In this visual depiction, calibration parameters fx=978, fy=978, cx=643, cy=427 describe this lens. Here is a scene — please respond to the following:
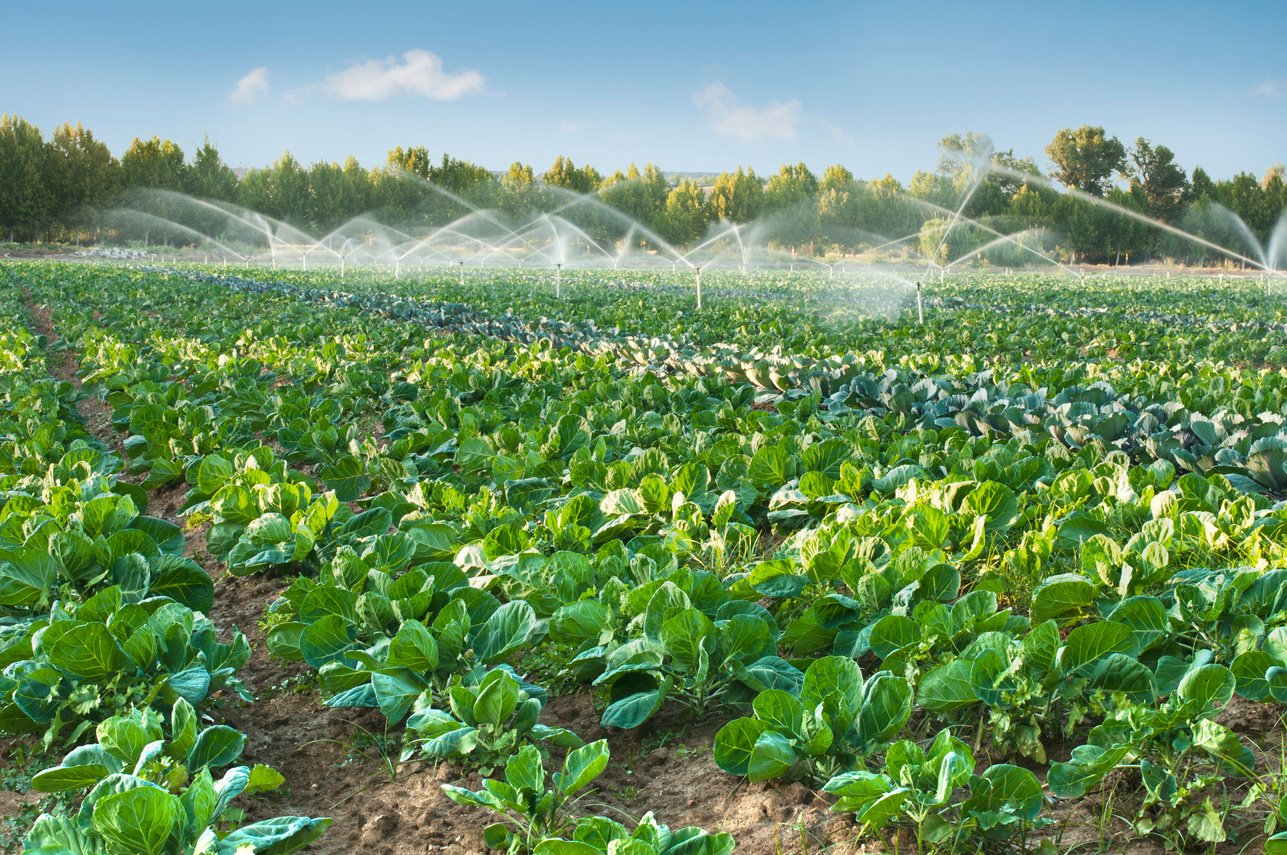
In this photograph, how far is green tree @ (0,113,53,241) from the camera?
219ft

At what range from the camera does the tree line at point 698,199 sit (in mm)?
67938

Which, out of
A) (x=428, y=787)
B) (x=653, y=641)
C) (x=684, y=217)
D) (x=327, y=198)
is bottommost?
(x=428, y=787)

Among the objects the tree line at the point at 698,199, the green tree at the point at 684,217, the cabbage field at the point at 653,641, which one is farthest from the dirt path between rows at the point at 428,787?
the green tree at the point at 684,217

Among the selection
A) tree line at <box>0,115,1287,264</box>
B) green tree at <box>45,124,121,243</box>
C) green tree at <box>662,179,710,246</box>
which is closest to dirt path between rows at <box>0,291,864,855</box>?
tree line at <box>0,115,1287,264</box>

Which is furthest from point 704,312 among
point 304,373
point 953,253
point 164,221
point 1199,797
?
point 164,221

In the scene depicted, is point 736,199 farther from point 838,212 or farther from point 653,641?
point 653,641

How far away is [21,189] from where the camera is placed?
66938mm

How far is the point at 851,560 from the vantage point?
3182 mm

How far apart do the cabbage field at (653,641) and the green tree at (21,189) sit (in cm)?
7323

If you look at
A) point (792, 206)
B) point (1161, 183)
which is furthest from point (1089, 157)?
point (792, 206)

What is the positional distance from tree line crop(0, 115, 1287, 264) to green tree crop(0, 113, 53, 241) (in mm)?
98

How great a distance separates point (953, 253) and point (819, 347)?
5526 centimetres

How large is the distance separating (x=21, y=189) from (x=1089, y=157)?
8049 cm

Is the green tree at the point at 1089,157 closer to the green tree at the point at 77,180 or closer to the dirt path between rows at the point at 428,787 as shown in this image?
the green tree at the point at 77,180
